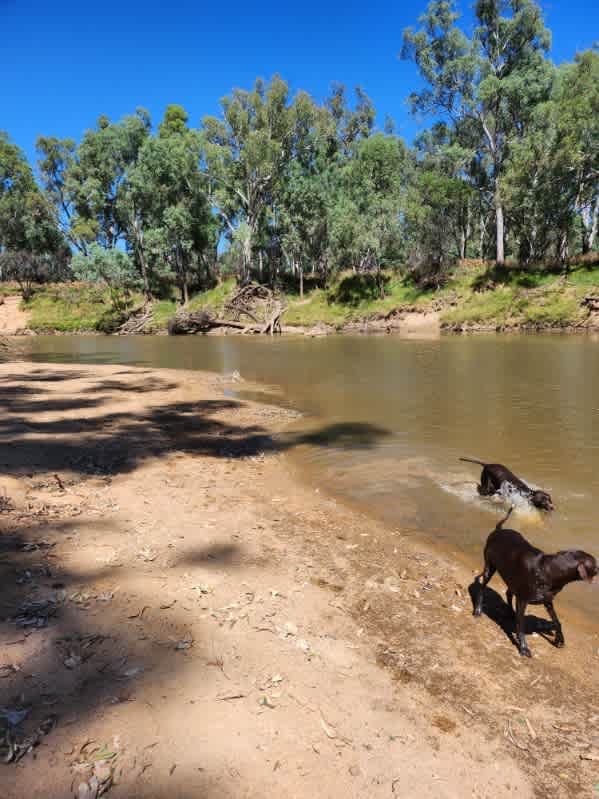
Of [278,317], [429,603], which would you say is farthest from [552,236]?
[429,603]

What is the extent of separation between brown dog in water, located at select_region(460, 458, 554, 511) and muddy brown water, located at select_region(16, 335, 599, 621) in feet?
0.49

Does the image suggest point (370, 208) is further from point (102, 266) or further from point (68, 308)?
point (68, 308)

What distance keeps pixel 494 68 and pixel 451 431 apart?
41.0 meters

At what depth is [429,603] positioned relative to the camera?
4613 millimetres

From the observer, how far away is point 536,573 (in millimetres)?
3941

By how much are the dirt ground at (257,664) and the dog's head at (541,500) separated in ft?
6.24

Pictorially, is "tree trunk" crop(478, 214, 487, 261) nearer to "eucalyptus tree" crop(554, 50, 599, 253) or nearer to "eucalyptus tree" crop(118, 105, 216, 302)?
"eucalyptus tree" crop(554, 50, 599, 253)

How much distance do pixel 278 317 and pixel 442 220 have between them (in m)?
16.9

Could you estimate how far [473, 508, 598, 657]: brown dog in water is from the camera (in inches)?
151

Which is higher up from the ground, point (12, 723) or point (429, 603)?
point (12, 723)

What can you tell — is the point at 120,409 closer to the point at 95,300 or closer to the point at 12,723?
the point at 12,723

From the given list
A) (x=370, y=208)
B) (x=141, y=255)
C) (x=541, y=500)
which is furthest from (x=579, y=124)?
(x=141, y=255)

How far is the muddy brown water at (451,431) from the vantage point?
21.4 ft

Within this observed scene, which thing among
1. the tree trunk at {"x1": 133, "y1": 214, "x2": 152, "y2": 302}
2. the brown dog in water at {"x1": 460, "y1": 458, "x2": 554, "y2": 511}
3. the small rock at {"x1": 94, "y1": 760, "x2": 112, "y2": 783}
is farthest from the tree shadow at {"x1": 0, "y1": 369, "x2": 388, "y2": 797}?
the tree trunk at {"x1": 133, "y1": 214, "x2": 152, "y2": 302}
